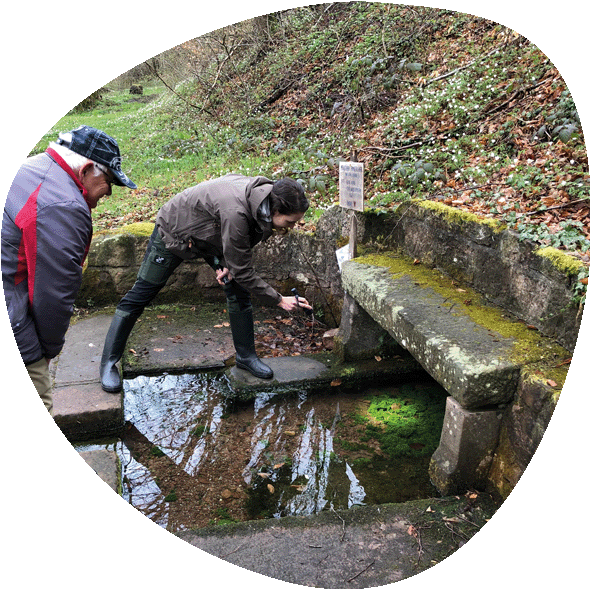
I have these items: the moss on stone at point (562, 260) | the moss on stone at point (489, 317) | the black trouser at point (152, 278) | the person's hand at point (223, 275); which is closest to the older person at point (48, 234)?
the black trouser at point (152, 278)

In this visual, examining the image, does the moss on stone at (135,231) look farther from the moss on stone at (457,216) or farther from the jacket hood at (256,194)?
the moss on stone at (457,216)

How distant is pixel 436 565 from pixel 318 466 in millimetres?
1186

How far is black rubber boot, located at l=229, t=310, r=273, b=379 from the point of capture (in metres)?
4.13

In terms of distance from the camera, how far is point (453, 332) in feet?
9.35

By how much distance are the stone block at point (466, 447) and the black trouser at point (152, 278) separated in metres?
2.00

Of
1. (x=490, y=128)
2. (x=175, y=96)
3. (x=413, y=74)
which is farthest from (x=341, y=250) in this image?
(x=175, y=96)

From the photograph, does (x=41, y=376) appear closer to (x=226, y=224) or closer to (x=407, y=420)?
(x=226, y=224)

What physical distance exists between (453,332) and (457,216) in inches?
41.4

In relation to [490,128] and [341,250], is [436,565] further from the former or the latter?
[490,128]

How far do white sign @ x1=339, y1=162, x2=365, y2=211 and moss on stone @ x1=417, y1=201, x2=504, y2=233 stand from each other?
1.66 feet

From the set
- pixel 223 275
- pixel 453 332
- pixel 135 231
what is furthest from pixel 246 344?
pixel 135 231

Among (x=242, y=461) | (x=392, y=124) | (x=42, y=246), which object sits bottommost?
(x=242, y=461)

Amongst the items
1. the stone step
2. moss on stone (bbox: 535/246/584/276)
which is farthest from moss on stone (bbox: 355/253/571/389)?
moss on stone (bbox: 535/246/584/276)

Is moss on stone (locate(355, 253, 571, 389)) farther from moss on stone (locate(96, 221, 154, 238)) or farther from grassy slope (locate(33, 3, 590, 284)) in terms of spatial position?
moss on stone (locate(96, 221, 154, 238))
